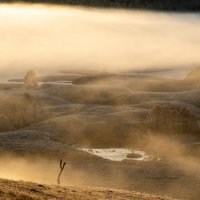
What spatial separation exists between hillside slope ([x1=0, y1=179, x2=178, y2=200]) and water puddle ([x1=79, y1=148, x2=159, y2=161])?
32451 millimetres

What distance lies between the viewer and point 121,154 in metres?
89.1

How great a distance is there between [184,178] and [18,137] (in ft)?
108

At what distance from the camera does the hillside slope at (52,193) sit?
131 feet

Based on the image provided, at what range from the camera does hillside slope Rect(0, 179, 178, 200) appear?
1571 inches

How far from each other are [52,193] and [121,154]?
45.2 m

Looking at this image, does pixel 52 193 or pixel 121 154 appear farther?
pixel 121 154

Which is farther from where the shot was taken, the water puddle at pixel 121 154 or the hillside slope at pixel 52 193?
the water puddle at pixel 121 154

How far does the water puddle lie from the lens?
279ft

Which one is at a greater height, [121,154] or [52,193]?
[52,193]

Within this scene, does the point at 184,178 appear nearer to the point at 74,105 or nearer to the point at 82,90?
the point at 74,105

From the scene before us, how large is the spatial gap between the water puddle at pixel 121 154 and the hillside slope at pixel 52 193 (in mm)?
32451

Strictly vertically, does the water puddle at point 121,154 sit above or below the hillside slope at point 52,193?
below

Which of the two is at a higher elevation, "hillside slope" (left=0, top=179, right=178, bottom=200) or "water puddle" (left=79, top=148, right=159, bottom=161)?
"hillside slope" (left=0, top=179, right=178, bottom=200)

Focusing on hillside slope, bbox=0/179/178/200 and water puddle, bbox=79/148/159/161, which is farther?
water puddle, bbox=79/148/159/161
